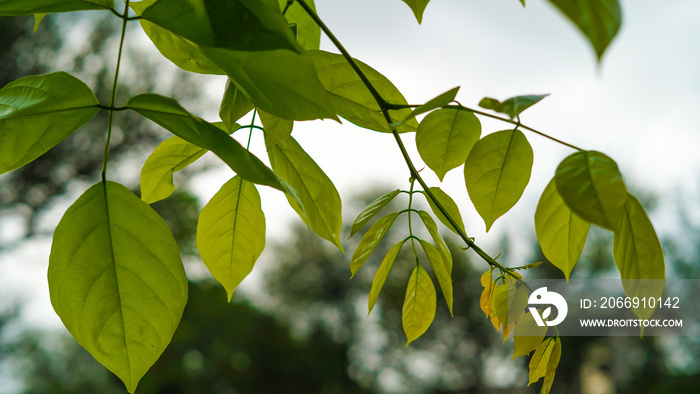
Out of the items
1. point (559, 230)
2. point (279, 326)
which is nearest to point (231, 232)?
point (559, 230)

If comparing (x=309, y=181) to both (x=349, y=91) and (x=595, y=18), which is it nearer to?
(x=349, y=91)

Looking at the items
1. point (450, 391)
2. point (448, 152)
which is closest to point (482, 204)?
point (448, 152)

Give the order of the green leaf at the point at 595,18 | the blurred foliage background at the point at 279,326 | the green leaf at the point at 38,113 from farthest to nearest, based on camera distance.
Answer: the blurred foliage background at the point at 279,326 → the green leaf at the point at 38,113 → the green leaf at the point at 595,18

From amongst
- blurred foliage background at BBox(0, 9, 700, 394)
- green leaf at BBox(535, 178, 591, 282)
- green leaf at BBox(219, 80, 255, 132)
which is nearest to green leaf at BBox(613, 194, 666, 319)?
green leaf at BBox(535, 178, 591, 282)

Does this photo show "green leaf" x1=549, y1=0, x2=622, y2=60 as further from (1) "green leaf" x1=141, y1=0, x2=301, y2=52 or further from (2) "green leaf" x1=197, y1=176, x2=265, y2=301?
(2) "green leaf" x1=197, y1=176, x2=265, y2=301

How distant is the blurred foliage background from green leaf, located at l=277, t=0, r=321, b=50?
538cm

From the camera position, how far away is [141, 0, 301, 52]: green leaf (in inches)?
4.4

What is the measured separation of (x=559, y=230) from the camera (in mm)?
192

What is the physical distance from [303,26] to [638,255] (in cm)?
18

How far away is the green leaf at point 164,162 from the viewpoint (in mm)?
251

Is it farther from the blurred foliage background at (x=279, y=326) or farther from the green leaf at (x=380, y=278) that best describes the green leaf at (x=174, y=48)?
the blurred foliage background at (x=279, y=326)

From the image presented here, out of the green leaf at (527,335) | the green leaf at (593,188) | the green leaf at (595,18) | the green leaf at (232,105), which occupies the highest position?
the green leaf at (232,105)

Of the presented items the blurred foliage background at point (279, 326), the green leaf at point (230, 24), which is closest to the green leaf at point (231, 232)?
the green leaf at point (230, 24)

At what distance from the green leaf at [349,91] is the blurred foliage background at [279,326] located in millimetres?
5442
